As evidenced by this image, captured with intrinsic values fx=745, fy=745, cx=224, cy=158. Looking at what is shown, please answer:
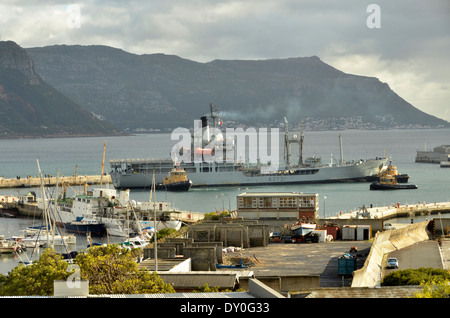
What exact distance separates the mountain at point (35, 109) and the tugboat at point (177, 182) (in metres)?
17.7

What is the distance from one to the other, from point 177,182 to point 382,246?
58610 mm

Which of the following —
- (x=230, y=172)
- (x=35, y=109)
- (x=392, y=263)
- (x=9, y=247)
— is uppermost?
(x=35, y=109)

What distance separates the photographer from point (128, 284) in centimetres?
1390

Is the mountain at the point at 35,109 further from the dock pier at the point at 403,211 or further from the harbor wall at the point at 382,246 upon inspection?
the harbor wall at the point at 382,246

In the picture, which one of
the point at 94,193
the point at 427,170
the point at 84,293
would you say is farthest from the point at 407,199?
the point at 84,293

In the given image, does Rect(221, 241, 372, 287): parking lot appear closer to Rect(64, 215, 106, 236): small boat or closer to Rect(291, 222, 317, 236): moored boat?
Rect(291, 222, 317, 236): moored boat

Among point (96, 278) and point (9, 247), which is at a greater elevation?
point (96, 278)

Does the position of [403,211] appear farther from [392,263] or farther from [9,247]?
[392,263]

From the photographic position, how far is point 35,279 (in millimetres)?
16156

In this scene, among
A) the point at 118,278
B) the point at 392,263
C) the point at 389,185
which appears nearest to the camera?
the point at 118,278

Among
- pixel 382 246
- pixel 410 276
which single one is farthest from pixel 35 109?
pixel 410 276
